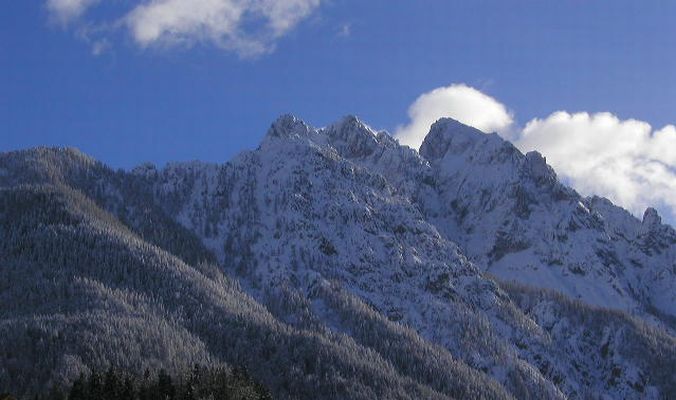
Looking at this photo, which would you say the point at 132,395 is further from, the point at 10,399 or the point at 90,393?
the point at 10,399

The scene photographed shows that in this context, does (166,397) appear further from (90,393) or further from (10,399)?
(10,399)

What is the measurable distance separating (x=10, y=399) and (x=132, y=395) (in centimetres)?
3371

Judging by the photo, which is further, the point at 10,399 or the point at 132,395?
the point at 132,395

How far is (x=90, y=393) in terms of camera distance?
19450 cm

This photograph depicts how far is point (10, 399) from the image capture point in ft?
550

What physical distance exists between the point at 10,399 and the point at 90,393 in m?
27.9

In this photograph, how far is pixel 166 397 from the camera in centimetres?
19888

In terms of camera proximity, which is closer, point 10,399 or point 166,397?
point 10,399

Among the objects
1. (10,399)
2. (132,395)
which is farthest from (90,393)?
(10,399)

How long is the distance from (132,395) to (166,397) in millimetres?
5795

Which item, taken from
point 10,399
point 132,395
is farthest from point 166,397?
point 10,399

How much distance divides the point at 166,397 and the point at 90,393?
12.9 m

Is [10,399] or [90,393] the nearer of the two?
[10,399]

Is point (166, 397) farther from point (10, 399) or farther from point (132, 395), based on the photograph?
point (10, 399)
